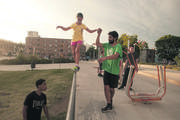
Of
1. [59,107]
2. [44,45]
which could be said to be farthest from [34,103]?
[44,45]

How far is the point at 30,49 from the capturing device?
71000mm

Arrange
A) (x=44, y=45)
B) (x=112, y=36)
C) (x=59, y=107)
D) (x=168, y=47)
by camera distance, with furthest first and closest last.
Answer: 1. (x=44, y=45)
2. (x=168, y=47)
3. (x=59, y=107)
4. (x=112, y=36)

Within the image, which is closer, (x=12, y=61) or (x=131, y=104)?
(x=131, y=104)

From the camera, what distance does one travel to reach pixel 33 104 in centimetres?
196

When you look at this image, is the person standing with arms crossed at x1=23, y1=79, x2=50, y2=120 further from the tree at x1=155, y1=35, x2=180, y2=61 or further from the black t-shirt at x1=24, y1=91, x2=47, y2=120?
the tree at x1=155, y1=35, x2=180, y2=61

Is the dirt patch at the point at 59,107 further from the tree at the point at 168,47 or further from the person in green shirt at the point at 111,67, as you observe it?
the tree at the point at 168,47

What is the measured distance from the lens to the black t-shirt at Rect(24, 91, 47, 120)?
191 cm

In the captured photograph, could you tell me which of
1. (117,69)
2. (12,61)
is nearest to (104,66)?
(117,69)

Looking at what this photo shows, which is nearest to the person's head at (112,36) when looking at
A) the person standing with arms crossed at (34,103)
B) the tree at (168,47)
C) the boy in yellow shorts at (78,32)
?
the boy in yellow shorts at (78,32)

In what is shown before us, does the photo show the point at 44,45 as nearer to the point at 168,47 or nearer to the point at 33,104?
the point at 168,47

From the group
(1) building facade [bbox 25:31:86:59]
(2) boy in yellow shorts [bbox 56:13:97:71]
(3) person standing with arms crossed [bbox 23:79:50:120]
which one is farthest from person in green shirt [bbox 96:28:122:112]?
(1) building facade [bbox 25:31:86:59]

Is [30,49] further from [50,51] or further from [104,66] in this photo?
[104,66]

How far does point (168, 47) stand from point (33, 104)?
56.4 m

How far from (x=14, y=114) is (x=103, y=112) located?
3132 mm
